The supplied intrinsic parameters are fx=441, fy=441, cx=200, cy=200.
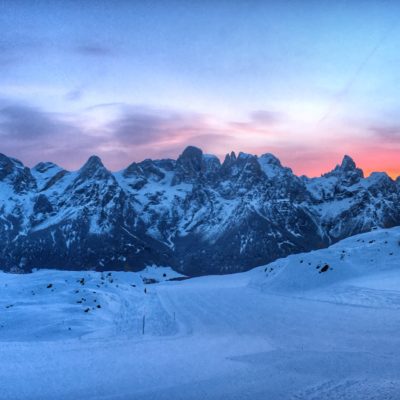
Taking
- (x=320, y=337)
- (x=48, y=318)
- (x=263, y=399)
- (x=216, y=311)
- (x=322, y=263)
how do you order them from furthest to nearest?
(x=322, y=263) → (x=216, y=311) → (x=48, y=318) → (x=320, y=337) → (x=263, y=399)

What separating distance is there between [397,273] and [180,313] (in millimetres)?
18329

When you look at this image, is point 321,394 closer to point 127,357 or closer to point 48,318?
point 127,357

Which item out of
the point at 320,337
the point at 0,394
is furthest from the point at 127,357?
the point at 320,337

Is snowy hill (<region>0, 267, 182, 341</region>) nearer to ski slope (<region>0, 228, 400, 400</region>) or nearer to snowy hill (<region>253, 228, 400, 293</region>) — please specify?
ski slope (<region>0, 228, 400, 400</region>)

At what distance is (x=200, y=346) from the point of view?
48.4ft

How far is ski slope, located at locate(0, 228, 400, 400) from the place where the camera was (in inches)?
384

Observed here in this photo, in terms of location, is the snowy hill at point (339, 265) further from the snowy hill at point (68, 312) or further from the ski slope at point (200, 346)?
the snowy hill at point (68, 312)

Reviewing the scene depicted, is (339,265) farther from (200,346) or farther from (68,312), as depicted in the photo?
(200,346)

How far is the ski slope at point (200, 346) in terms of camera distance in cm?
977

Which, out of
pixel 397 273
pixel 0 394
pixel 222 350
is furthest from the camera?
pixel 397 273

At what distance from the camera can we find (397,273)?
33312 millimetres

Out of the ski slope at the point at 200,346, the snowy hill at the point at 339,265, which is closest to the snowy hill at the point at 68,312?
the ski slope at the point at 200,346

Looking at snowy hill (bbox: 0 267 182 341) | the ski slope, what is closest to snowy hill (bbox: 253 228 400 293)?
the ski slope

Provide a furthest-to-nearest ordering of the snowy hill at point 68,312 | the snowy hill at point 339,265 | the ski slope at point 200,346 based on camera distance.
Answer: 1. the snowy hill at point 339,265
2. the snowy hill at point 68,312
3. the ski slope at point 200,346
